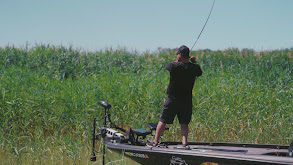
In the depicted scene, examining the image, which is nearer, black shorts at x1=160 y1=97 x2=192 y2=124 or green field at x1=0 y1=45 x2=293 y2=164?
black shorts at x1=160 y1=97 x2=192 y2=124

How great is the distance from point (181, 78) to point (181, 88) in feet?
0.50

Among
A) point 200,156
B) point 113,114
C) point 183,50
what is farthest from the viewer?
point 113,114

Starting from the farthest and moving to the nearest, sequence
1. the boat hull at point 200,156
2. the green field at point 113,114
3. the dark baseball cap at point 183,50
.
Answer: the green field at point 113,114, the dark baseball cap at point 183,50, the boat hull at point 200,156

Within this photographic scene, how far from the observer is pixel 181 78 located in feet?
17.1

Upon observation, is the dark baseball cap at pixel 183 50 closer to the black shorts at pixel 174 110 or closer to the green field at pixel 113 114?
the black shorts at pixel 174 110

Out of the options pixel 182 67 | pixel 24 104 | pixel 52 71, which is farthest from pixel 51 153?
pixel 52 71

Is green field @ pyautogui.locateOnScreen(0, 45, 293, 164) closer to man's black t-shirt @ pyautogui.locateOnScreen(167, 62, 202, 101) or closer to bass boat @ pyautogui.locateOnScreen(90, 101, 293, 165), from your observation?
bass boat @ pyautogui.locateOnScreen(90, 101, 293, 165)

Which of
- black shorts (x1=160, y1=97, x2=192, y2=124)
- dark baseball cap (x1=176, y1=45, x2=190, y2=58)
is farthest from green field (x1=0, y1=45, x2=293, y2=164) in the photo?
dark baseball cap (x1=176, y1=45, x2=190, y2=58)

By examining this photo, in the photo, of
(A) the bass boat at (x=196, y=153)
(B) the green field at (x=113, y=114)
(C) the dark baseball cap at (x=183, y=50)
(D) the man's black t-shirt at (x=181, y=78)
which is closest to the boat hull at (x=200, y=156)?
(A) the bass boat at (x=196, y=153)

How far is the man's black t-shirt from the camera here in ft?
17.0

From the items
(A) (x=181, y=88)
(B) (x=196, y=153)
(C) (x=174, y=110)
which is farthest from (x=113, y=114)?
(B) (x=196, y=153)

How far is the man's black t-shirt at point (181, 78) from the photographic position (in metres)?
5.19

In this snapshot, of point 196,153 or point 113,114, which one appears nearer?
point 196,153

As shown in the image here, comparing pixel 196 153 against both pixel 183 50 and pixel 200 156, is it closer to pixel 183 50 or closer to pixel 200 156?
pixel 200 156
